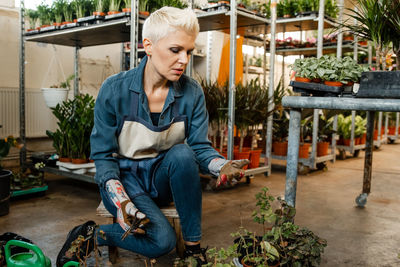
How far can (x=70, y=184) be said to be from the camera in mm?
3410

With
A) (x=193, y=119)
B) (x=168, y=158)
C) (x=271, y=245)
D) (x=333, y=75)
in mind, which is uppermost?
(x=333, y=75)

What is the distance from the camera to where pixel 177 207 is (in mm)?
1529

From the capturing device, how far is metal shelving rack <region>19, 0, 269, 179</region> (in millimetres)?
2955

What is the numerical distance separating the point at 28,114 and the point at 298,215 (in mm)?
3002

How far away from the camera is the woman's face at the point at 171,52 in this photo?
55.7 inches

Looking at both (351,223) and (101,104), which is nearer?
(101,104)

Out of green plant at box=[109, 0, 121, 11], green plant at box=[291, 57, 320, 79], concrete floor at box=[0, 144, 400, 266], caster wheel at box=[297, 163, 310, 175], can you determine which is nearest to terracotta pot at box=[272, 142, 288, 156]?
caster wheel at box=[297, 163, 310, 175]

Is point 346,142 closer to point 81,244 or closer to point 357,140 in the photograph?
point 357,140

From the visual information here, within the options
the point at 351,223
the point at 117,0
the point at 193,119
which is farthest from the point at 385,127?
the point at 193,119

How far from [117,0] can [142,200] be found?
7.22ft

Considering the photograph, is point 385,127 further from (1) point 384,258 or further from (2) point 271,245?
(2) point 271,245

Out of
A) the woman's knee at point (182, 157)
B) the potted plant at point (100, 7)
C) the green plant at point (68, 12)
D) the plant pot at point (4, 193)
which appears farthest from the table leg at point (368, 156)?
the green plant at point (68, 12)

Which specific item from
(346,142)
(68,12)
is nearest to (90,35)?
(68,12)

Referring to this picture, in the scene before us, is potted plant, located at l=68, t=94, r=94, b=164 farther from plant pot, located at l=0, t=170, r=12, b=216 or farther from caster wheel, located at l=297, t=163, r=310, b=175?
caster wheel, located at l=297, t=163, r=310, b=175
